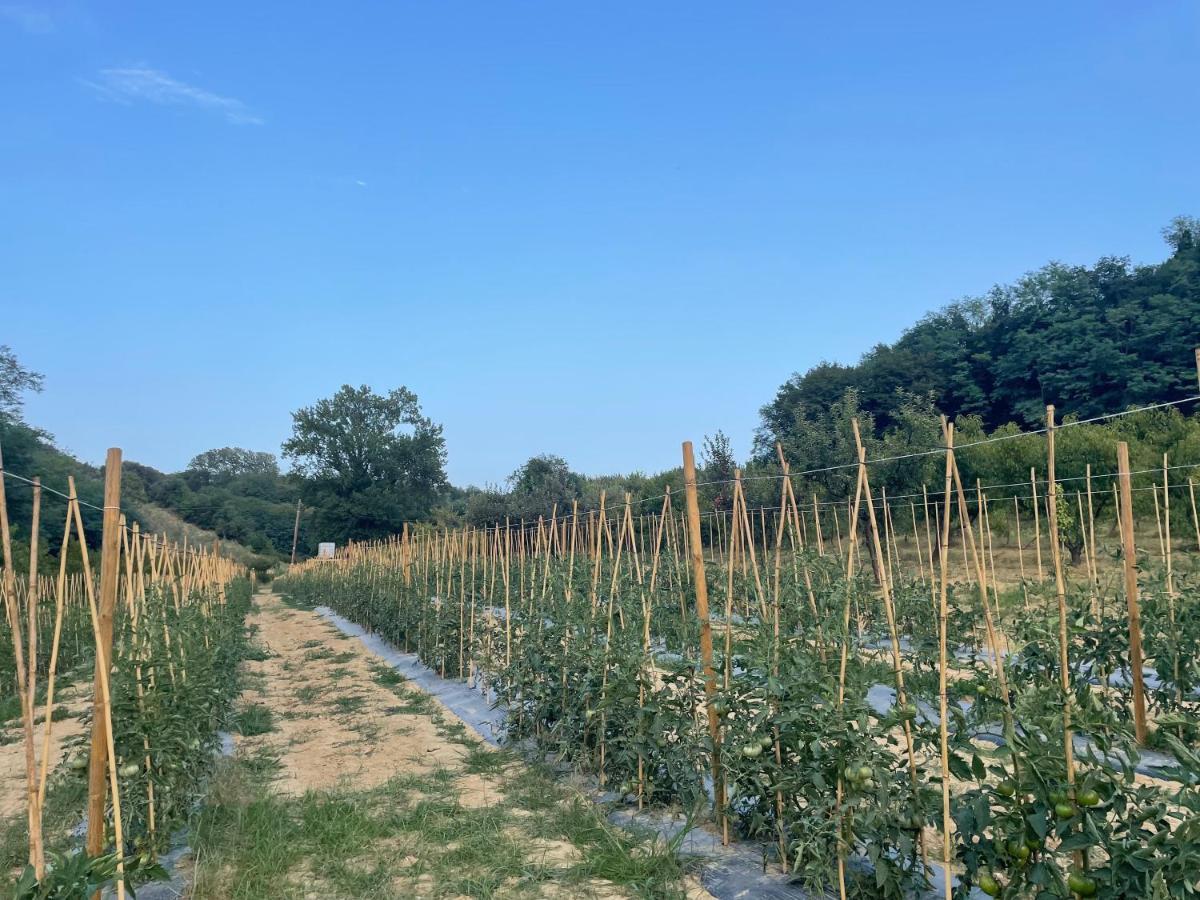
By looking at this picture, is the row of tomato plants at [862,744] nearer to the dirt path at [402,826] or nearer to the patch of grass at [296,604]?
the dirt path at [402,826]

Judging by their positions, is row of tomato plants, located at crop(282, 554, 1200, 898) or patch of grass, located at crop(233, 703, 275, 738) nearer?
row of tomato plants, located at crop(282, 554, 1200, 898)

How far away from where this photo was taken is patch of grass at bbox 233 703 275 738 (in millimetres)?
7203

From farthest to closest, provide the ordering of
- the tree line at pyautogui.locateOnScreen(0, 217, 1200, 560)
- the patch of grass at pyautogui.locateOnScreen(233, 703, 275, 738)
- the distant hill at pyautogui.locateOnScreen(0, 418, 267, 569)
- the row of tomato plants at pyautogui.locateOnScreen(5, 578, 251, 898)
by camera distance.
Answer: the distant hill at pyautogui.locateOnScreen(0, 418, 267, 569)
the tree line at pyautogui.locateOnScreen(0, 217, 1200, 560)
the patch of grass at pyautogui.locateOnScreen(233, 703, 275, 738)
the row of tomato plants at pyautogui.locateOnScreen(5, 578, 251, 898)

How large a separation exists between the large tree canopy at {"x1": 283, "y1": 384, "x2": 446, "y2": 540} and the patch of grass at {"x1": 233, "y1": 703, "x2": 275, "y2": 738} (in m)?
36.0

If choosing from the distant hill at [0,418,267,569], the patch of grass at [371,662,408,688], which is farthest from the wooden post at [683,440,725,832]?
the distant hill at [0,418,267,569]

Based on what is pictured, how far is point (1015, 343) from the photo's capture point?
3047cm

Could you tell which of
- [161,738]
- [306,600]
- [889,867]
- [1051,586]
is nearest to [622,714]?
[889,867]

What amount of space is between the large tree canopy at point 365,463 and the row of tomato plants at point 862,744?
3844cm

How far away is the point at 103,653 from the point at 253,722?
4839 mm

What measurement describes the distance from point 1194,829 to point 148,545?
23.1ft

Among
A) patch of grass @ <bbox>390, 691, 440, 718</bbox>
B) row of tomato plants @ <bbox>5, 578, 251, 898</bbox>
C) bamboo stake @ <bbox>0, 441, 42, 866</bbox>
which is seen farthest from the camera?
patch of grass @ <bbox>390, 691, 440, 718</bbox>

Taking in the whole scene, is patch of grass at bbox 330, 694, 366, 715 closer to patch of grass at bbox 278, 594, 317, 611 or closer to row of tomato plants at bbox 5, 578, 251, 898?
row of tomato plants at bbox 5, 578, 251, 898

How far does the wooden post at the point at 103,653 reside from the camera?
304 cm

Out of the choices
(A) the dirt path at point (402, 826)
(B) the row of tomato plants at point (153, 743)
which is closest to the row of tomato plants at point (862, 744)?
(A) the dirt path at point (402, 826)
